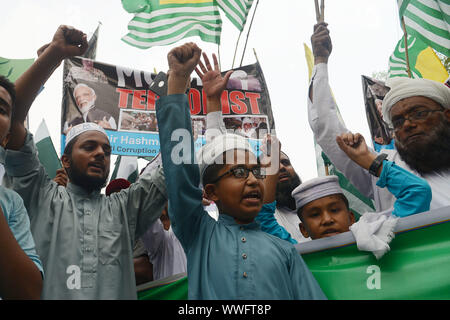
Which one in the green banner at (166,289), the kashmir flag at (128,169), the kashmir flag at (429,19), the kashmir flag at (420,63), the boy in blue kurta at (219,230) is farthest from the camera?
the kashmir flag at (420,63)

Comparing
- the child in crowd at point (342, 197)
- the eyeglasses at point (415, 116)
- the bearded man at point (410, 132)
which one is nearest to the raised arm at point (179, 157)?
the child in crowd at point (342, 197)

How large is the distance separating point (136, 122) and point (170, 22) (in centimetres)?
135

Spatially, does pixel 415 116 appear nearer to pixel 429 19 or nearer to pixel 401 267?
pixel 401 267

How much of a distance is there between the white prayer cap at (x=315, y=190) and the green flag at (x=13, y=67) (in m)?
4.32

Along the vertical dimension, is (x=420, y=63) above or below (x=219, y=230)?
above

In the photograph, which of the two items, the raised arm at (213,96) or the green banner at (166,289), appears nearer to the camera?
the green banner at (166,289)

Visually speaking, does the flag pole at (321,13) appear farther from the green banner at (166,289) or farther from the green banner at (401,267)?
the green banner at (166,289)

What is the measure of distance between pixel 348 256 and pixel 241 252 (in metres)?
0.65

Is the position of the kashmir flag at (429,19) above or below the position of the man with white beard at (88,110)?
above

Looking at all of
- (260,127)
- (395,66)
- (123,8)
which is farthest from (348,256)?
(395,66)

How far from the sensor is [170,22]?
521 cm

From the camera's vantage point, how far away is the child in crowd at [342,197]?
2.29 metres

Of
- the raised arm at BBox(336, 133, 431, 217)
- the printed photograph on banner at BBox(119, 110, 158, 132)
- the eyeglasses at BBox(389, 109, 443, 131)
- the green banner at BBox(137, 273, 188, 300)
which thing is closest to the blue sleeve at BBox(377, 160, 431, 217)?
the raised arm at BBox(336, 133, 431, 217)

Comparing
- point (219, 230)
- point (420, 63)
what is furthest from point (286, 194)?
point (420, 63)
